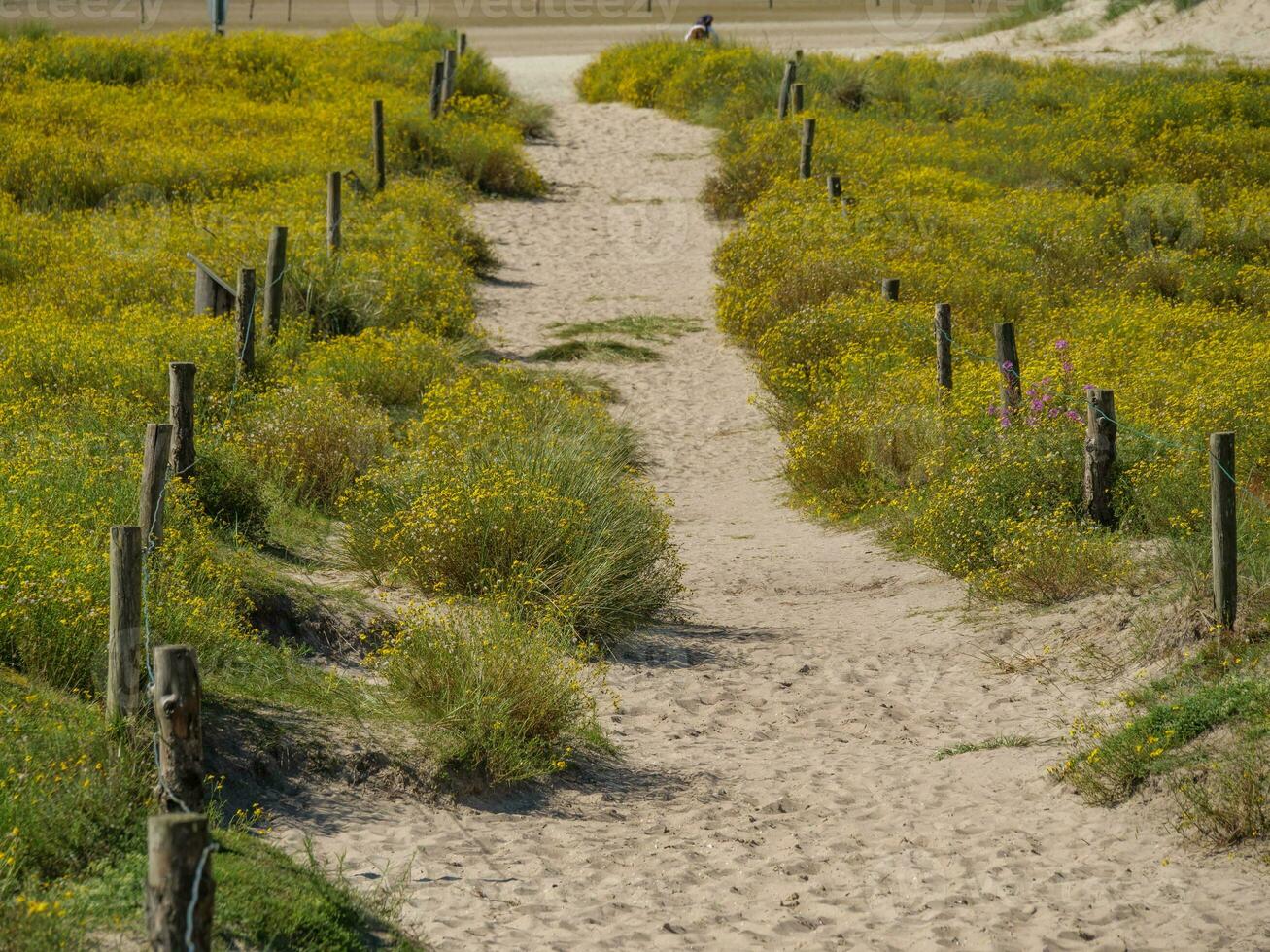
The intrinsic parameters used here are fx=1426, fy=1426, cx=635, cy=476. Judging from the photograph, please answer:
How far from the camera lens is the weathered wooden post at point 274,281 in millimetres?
13461

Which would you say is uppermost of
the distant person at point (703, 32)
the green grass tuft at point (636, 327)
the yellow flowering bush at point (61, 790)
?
the distant person at point (703, 32)

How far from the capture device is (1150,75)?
26.8 m

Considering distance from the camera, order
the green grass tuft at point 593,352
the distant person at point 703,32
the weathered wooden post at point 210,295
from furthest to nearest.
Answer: the distant person at point 703,32, the green grass tuft at point 593,352, the weathered wooden post at point 210,295

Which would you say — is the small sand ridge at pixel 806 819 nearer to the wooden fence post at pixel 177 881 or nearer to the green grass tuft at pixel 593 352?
the wooden fence post at pixel 177 881

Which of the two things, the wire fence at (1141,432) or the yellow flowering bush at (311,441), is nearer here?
the wire fence at (1141,432)

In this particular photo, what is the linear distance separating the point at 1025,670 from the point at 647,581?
8.22ft

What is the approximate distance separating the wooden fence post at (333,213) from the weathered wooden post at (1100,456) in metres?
9.77

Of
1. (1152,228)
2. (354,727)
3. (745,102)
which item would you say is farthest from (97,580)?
(745,102)

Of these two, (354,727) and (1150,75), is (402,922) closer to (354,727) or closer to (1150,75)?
(354,727)

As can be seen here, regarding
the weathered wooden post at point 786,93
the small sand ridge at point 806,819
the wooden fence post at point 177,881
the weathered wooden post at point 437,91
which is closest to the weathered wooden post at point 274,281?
the small sand ridge at point 806,819

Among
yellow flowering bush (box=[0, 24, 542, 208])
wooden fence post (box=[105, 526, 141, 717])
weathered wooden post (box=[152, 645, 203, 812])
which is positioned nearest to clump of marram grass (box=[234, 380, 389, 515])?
wooden fence post (box=[105, 526, 141, 717])

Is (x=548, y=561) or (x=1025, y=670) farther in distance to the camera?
(x=548, y=561)

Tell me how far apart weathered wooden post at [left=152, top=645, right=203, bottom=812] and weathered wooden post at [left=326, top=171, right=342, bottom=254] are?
40.3 ft

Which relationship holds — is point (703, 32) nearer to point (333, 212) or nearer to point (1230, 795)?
point (333, 212)
